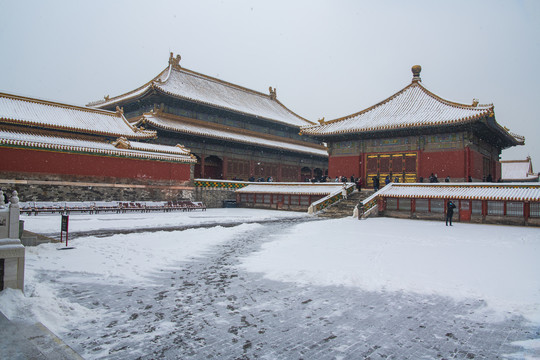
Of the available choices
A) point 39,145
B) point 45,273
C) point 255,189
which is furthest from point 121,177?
point 45,273

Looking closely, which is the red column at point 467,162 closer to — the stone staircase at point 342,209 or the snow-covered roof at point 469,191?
the snow-covered roof at point 469,191

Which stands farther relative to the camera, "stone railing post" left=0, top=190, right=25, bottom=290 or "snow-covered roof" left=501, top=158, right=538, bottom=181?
"snow-covered roof" left=501, top=158, right=538, bottom=181

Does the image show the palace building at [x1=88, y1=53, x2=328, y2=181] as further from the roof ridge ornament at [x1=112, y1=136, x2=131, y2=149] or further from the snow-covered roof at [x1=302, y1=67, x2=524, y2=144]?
the snow-covered roof at [x1=302, y1=67, x2=524, y2=144]

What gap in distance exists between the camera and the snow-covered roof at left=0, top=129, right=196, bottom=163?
17.6 meters

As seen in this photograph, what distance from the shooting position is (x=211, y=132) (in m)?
28.3

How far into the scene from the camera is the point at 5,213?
16.4ft

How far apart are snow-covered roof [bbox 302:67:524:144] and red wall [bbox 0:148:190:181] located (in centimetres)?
1076

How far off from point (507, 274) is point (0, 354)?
786 cm

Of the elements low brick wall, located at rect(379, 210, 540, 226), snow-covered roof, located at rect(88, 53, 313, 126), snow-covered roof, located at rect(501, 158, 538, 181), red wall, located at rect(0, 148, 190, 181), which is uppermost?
snow-covered roof, located at rect(88, 53, 313, 126)

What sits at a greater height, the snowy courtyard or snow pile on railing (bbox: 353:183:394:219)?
snow pile on railing (bbox: 353:183:394:219)

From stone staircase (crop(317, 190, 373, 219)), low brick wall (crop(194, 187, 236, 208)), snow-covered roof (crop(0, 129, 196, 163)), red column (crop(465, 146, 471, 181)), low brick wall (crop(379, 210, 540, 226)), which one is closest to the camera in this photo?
low brick wall (crop(379, 210, 540, 226))

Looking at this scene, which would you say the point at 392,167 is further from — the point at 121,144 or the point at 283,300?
the point at 283,300

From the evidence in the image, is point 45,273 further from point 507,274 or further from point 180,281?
point 507,274

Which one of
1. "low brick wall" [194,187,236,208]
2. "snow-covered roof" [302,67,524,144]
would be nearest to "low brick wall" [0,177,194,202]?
"low brick wall" [194,187,236,208]
